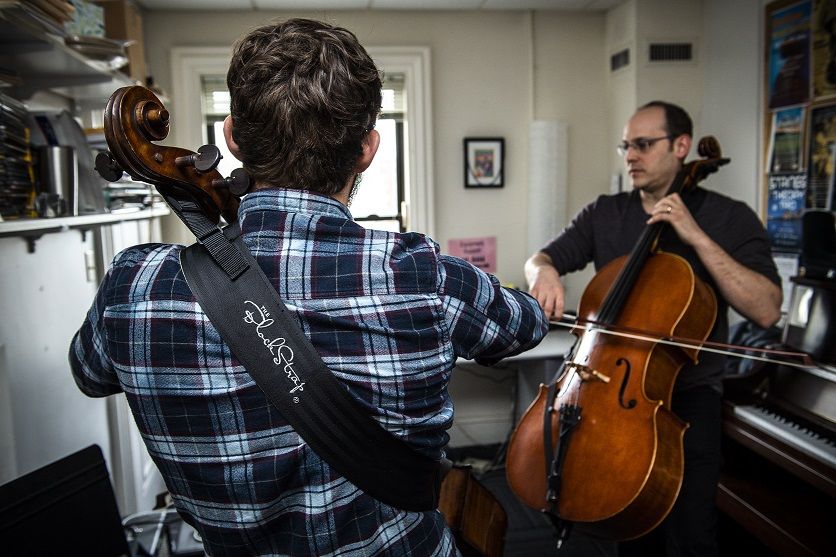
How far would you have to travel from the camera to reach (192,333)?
2.50ft

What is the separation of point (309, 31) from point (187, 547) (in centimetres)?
192

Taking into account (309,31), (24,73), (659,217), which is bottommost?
(659,217)

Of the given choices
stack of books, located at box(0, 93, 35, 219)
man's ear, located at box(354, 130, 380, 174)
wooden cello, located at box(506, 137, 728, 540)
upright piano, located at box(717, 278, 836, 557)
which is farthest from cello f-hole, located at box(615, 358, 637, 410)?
stack of books, located at box(0, 93, 35, 219)

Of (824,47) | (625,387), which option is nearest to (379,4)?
(824,47)

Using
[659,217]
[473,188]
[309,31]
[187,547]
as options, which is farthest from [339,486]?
[473,188]

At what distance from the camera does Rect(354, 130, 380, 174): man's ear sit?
0.85 metres

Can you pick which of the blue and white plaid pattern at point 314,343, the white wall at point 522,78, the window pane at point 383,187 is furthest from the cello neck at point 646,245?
the window pane at point 383,187

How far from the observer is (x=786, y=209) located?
2.87 metres

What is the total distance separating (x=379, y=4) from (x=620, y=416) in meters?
2.73

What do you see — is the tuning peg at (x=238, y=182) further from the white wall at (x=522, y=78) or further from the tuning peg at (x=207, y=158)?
the white wall at (x=522, y=78)

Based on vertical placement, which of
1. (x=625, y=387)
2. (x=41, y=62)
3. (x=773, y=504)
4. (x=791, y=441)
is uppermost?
(x=41, y=62)

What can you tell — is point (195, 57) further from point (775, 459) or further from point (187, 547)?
point (775, 459)

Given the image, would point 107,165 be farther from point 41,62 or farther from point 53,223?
point 41,62

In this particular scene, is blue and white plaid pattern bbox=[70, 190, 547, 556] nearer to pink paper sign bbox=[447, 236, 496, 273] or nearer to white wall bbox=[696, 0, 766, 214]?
white wall bbox=[696, 0, 766, 214]
